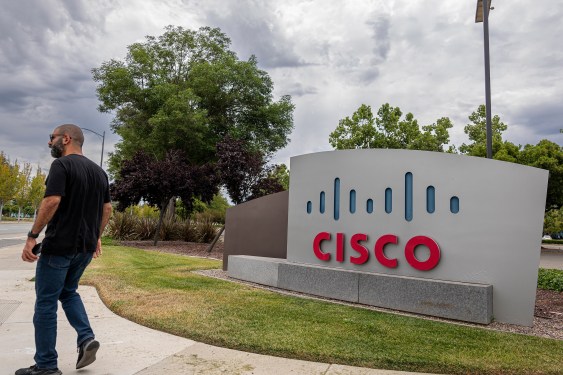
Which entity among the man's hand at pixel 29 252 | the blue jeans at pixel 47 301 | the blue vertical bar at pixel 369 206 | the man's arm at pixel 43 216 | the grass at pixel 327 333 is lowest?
the grass at pixel 327 333

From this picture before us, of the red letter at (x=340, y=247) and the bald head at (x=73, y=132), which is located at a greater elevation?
the bald head at (x=73, y=132)

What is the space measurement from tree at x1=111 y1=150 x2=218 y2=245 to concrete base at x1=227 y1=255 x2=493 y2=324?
10.5 m

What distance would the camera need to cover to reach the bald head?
11.4ft

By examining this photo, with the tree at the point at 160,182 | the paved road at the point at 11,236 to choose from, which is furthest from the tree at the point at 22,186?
the tree at the point at 160,182

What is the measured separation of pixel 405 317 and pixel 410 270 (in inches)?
36.7

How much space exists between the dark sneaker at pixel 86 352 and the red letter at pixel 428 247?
4543 mm

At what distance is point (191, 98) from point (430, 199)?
1841 cm

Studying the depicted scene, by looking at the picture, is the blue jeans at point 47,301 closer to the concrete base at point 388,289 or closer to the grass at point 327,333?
the grass at point 327,333

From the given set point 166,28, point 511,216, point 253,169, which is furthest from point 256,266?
point 166,28

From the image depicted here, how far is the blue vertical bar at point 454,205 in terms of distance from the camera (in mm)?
6129

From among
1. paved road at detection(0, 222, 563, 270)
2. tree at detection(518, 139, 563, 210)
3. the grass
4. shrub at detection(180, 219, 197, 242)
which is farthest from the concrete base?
tree at detection(518, 139, 563, 210)

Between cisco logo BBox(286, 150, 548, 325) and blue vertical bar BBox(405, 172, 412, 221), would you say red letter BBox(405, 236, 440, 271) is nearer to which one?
cisco logo BBox(286, 150, 548, 325)

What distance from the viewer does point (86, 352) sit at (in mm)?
3279

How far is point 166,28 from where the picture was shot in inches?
1076
